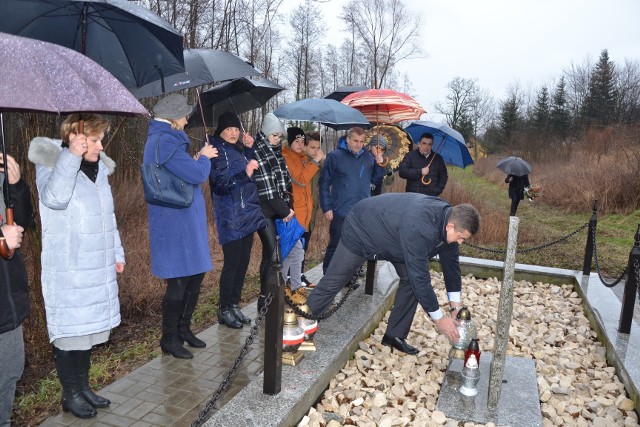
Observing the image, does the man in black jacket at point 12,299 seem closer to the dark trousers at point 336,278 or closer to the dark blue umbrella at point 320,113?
the dark trousers at point 336,278

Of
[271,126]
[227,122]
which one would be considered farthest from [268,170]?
[227,122]

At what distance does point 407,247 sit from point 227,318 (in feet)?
6.55

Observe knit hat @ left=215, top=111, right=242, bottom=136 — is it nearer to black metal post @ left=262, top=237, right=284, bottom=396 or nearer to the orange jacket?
the orange jacket

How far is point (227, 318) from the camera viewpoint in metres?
4.71

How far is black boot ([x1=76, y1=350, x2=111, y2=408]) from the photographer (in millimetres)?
3098

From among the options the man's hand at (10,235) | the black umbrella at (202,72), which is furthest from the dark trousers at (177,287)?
the man's hand at (10,235)

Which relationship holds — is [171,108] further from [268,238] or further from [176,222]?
[268,238]

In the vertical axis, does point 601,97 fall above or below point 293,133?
above

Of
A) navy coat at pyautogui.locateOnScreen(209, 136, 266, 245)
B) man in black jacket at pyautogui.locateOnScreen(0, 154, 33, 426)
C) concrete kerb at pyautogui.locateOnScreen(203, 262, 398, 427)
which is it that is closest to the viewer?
man in black jacket at pyautogui.locateOnScreen(0, 154, 33, 426)

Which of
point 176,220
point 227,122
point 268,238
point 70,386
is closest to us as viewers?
point 70,386

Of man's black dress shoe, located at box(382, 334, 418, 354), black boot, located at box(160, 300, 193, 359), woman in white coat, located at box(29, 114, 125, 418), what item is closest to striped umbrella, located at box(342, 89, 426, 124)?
man's black dress shoe, located at box(382, 334, 418, 354)

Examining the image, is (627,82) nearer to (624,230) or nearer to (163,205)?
(624,230)

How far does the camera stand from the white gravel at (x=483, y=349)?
3.57m

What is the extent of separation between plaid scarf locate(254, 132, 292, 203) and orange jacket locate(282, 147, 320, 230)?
0.52 metres
